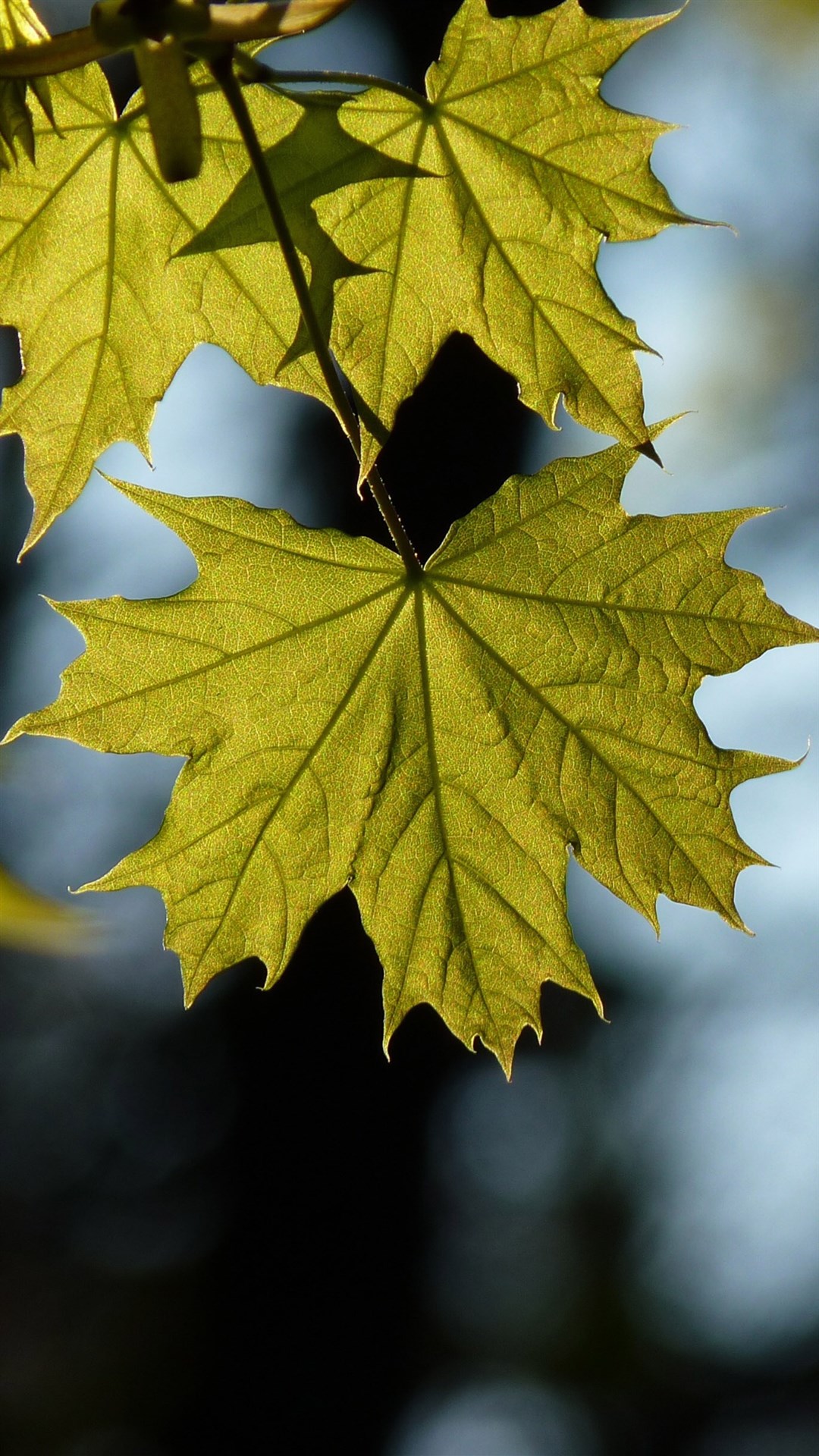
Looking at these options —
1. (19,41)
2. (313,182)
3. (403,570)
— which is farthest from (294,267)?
(403,570)

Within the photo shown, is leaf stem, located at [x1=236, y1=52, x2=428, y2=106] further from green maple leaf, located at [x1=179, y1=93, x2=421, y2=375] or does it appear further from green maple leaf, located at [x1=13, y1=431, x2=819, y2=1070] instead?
green maple leaf, located at [x1=13, y1=431, x2=819, y2=1070]

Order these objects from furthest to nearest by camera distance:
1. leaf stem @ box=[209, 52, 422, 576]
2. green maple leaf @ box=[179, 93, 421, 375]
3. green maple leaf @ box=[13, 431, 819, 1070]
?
green maple leaf @ box=[13, 431, 819, 1070]
green maple leaf @ box=[179, 93, 421, 375]
leaf stem @ box=[209, 52, 422, 576]

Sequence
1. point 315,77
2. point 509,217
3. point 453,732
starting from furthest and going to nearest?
1. point 453,732
2. point 509,217
3. point 315,77

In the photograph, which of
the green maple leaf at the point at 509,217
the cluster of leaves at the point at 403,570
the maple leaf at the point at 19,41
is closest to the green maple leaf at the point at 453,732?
the cluster of leaves at the point at 403,570

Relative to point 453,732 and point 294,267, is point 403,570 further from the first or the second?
point 294,267

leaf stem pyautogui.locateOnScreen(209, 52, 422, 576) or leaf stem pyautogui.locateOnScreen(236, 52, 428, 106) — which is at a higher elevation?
leaf stem pyautogui.locateOnScreen(236, 52, 428, 106)

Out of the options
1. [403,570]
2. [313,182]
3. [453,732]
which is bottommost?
[453,732]

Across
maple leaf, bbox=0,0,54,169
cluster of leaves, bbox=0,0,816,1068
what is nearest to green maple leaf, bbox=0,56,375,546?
cluster of leaves, bbox=0,0,816,1068
